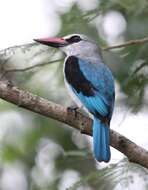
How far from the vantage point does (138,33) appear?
193 inches

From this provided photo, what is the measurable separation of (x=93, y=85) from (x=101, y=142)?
597 mm

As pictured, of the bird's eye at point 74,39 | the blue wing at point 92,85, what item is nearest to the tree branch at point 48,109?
the blue wing at point 92,85

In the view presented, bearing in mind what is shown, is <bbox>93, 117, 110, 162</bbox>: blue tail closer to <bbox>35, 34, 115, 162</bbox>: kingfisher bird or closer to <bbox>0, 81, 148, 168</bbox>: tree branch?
<bbox>35, 34, 115, 162</bbox>: kingfisher bird

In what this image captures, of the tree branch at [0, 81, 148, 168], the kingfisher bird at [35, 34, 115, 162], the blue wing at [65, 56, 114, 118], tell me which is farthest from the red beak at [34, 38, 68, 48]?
the tree branch at [0, 81, 148, 168]

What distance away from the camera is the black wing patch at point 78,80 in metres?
4.13

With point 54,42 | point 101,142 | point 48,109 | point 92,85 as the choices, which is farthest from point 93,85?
point 48,109

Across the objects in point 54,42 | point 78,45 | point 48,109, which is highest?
point 48,109

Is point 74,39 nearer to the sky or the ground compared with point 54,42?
nearer to the ground

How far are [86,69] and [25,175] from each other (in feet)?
5.96

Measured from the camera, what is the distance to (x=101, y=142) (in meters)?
3.71

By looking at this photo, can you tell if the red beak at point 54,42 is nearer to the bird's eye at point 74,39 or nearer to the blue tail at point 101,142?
the bird's eye at point 74,39

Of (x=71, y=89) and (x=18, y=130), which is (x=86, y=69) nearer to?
(x=71, y=89)

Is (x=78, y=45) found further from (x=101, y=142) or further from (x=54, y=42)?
(x=101, y=142)

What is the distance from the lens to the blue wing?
13.2ft
